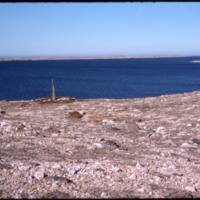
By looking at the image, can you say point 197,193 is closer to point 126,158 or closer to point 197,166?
point 197,166

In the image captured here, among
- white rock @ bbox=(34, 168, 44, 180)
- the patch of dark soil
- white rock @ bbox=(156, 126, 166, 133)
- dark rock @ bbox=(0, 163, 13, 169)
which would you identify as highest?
white rock @ bbox=(34, 168, 44, 180)

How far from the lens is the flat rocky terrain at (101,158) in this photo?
8602mm

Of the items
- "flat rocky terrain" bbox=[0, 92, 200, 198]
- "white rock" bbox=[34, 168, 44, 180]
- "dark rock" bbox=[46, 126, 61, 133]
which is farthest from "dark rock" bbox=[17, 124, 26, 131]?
"white rock" bbox=[34, 168, 44, 180]

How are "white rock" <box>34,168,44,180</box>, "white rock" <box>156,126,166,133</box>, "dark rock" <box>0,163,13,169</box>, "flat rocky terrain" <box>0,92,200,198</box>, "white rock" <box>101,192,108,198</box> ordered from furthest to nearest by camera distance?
"white rock" <box>156,126,166,133</box>
"dark rock" <box>0,163,13,169</box>
"white rock" <box>34,168,44,180</box>
"flat rocky terrain" <box>0,92,200,198</box>
"white rock" <box>101,192,108,198</box>

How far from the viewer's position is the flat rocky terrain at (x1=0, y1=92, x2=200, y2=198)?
860cm

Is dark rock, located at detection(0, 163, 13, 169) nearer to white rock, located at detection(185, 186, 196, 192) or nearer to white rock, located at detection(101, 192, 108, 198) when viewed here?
white rock, located at detection(101, 192, 108, 198)

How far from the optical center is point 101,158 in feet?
37.6

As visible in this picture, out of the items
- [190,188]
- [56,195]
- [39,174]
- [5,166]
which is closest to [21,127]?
[5,166]

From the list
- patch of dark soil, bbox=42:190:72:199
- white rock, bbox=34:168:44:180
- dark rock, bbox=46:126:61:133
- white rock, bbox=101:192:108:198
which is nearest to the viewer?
patch of dark soil, bbox=42:190:72:199

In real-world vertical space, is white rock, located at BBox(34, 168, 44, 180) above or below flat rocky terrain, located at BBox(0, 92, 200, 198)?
above

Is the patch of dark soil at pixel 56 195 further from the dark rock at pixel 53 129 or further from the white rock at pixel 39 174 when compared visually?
the dark rock at pixel 53 129

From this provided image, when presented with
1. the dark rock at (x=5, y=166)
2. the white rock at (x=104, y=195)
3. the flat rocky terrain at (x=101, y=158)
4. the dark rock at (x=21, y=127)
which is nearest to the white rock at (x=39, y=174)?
the flat rocky terrain at (x=101, y=158)

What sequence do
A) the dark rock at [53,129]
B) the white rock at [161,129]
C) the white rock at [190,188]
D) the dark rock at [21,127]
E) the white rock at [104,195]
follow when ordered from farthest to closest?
the white rock at [161,129], the dark rock at [53,129], the dark rock at [21,127], the white rock at [190,188], the white rock at [104,195]

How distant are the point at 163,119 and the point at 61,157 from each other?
30.0 ft
